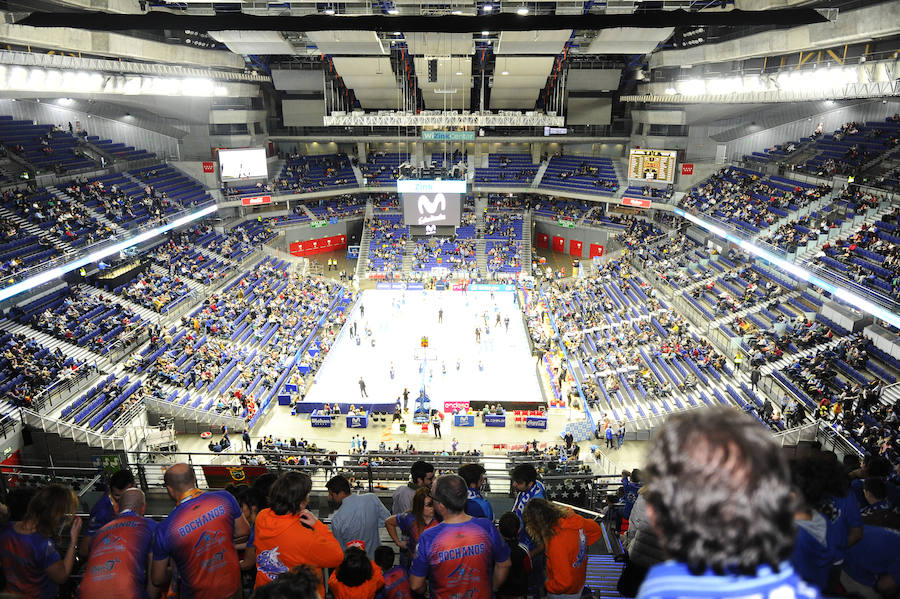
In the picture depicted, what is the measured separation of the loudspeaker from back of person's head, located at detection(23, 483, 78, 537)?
115 ft

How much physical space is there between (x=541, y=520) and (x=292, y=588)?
2.31 metres

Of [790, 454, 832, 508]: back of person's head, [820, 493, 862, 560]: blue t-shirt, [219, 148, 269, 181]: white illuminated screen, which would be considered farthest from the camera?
[219, 148, 269, 181]: white illuminated screen

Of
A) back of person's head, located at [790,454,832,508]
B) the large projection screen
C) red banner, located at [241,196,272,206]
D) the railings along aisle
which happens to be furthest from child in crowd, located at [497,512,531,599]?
red banner, located at [241,196,272,206]

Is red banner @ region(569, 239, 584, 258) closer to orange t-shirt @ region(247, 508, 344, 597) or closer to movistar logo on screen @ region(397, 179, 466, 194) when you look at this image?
movistar logo on screen @ region(397, 179, 466, 194)

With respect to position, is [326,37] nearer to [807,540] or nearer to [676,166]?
[676,166]

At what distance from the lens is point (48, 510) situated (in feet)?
12.9

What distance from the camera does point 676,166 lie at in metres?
38.1

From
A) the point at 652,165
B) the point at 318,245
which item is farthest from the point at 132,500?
the point at 318,245

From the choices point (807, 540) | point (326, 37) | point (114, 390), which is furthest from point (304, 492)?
point (326, 37)

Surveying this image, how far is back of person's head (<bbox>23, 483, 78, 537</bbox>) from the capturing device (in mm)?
3945

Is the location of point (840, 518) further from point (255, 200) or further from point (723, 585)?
point (255, 200)

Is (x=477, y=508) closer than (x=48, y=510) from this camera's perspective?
No

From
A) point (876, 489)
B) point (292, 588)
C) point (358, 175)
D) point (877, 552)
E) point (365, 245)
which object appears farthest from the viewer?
point (358, 175)

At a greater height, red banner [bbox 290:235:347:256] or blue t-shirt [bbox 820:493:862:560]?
blue t-shirt [bbox 820:493:862:560]
